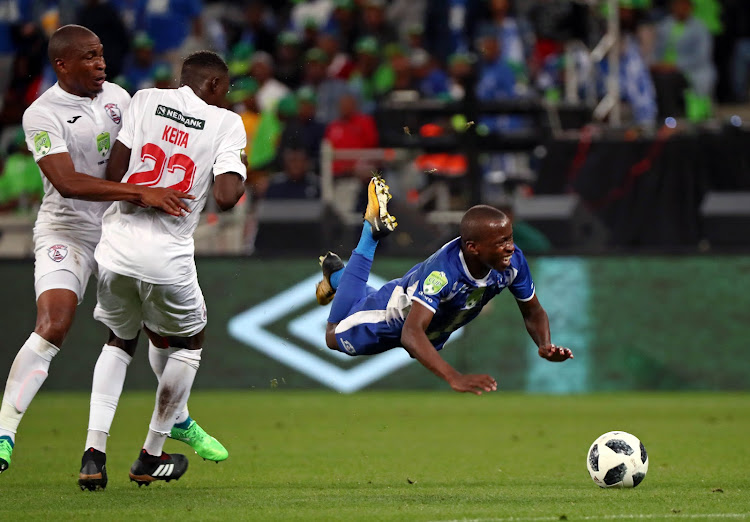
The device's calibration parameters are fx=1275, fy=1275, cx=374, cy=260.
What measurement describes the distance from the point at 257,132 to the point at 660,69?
5.50 meters

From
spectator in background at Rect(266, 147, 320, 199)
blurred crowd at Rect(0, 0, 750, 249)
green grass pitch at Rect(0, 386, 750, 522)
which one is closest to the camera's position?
green grass pitch at Rect(0, 386, 750, 522)

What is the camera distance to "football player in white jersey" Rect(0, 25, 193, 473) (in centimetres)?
730

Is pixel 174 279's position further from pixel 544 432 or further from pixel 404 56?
pixel 404 56

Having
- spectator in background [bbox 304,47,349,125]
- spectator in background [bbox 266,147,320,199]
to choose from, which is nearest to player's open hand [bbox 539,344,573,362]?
spectator in background [bbox 266,147,320,199]

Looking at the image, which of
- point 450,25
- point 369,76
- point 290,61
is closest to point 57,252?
point 369,76

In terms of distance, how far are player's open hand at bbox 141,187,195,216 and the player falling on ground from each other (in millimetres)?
1471

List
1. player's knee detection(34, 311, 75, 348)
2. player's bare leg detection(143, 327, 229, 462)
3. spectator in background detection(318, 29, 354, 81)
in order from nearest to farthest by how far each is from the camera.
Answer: player's knee detection(34, 311, 75, 348) < player's bare leg detection(143, 327, 229, 462) < spectator in background detection(318, 29, 354, 81)

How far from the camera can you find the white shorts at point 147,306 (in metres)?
7.22

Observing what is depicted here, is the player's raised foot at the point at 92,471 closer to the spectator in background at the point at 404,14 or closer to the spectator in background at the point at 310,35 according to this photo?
the spectator in background at the point at 310,35

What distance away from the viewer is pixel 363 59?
18.1 meters

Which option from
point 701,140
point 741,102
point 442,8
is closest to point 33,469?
point 701,140

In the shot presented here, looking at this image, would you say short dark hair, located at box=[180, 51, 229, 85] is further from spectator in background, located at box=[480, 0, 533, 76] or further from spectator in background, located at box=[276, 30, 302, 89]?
spectator in background, located at box=[276, 30, 302, 89]

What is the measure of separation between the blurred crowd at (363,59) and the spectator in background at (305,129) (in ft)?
0.07

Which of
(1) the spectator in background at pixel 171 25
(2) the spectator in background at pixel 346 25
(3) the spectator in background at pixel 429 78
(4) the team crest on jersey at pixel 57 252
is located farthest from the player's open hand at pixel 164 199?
(2) the spectator in background at pixel 346 25
